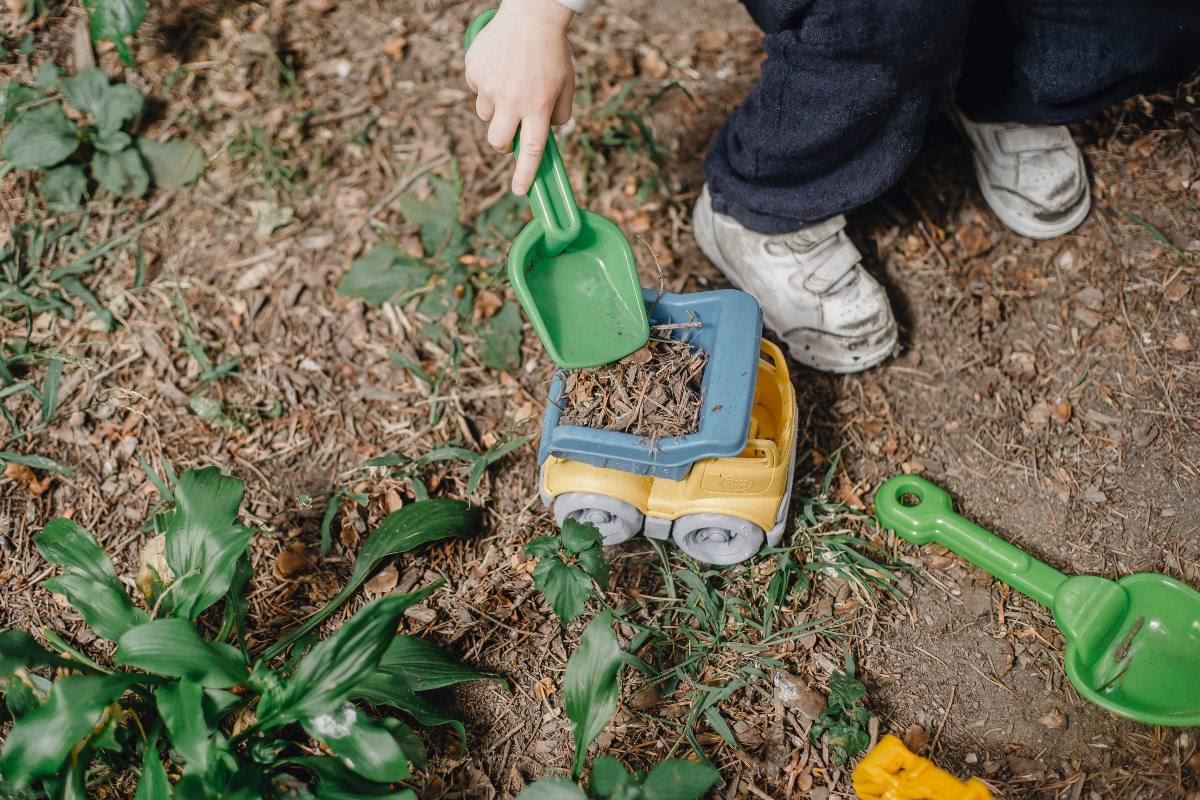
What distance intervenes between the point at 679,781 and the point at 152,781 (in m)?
0.85

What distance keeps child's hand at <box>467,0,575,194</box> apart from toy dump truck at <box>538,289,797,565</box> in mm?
394

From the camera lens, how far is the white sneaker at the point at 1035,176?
7.27 ft

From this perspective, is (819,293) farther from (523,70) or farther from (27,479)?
(27,479)

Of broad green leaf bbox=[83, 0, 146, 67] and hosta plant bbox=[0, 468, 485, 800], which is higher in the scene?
broad green leaf bbox=[83, 0, 146, 67]

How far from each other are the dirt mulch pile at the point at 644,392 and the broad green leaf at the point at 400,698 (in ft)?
1.83

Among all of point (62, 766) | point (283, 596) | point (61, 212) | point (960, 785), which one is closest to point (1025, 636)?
point (960, 785)

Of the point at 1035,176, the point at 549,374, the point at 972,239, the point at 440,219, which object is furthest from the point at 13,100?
the point at 1035,176

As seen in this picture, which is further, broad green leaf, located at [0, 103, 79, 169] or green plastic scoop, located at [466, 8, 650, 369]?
broad green leaf, located at [0, 103, 79, 169]

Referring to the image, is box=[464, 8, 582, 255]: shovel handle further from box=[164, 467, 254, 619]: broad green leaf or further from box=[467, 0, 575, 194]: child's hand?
box=[164, 467, 254, 619]: broad green leaf

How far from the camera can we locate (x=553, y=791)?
1.50 metres

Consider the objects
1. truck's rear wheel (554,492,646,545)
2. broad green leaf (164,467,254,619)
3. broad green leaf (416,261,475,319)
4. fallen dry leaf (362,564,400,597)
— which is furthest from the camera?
broad green leaf (416,261,475,319)

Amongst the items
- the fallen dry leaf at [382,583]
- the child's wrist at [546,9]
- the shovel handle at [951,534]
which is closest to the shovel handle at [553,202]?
the child's wrist at [546,9]

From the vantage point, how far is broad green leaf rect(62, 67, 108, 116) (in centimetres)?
240

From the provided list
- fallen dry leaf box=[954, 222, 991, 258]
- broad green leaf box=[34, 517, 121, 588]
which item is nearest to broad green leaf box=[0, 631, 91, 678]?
broad green leaf box=[34, 517, 121, 588]
